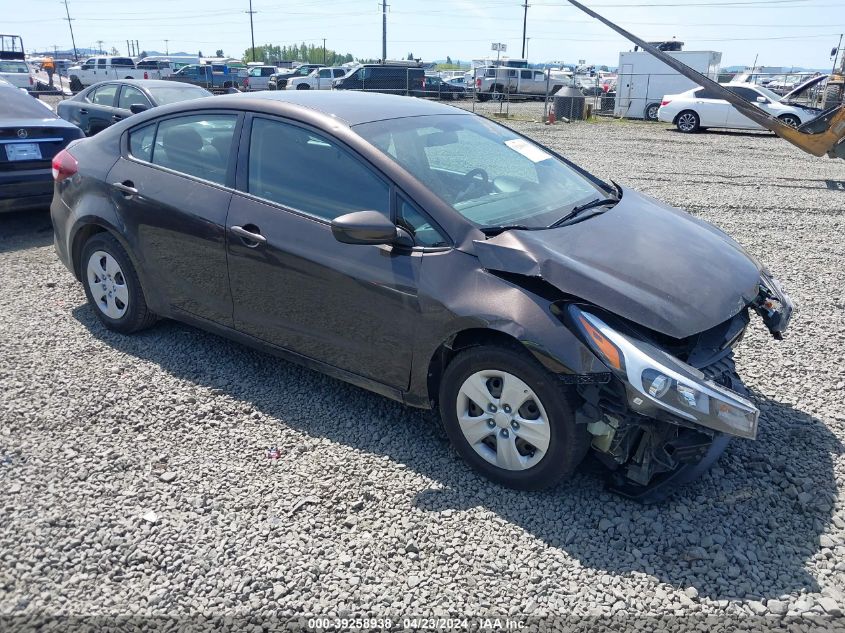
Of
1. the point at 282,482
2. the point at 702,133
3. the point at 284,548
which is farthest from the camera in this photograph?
the point at 702,133

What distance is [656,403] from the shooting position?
271 centimetres

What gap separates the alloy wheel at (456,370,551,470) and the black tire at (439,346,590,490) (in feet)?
0.07

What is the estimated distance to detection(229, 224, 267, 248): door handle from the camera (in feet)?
12.2

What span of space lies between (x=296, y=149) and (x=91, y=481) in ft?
6.48

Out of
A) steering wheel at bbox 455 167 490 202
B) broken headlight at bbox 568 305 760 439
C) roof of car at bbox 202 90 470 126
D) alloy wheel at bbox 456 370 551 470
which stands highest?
roof of car at bbox 202 90 470 126

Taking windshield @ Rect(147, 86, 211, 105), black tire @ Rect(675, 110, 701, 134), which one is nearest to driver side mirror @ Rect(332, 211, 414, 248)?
windshield @ Rect(147, 86, 211, 105)

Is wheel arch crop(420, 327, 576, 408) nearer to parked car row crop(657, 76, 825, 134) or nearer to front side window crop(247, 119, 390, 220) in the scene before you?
front side window crop(247, 119, 390, 220)

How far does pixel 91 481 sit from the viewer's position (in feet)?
10.6

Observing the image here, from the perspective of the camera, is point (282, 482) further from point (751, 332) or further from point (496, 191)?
point (751, 332)

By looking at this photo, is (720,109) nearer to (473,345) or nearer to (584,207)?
(584,207)

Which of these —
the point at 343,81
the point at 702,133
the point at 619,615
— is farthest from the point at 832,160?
the point at 343,81

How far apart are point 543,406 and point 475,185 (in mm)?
1296

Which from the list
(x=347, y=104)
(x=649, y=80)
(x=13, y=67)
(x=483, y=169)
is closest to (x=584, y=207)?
(x=483, y=169)

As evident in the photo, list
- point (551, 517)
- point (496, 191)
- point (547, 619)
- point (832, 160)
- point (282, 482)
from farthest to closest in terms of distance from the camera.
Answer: point (832, 160), point (496, 191), point (282, 482), point (551, 517), point (547, 619)
